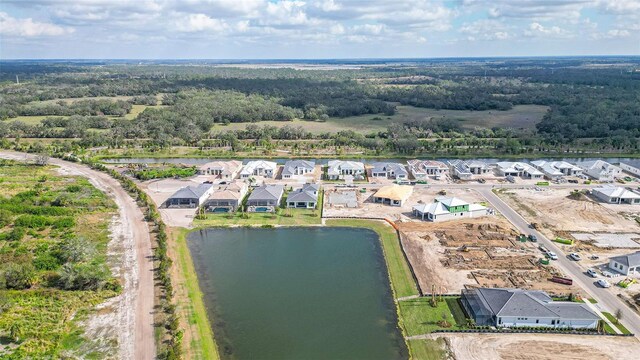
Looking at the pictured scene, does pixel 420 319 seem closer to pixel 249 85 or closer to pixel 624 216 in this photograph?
pixel 624 216

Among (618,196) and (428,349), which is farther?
(618,196)

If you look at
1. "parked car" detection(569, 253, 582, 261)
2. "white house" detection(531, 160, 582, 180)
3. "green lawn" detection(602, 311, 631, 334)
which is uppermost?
"white house" detection(531, 160, 582, 180)

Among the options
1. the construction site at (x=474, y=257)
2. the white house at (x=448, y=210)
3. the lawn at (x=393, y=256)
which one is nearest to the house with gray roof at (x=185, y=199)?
the lawn at (x=393, y=256)

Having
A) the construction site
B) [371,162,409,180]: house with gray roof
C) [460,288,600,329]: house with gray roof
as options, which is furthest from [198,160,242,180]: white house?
[460,288,600,329]: house with gray roof

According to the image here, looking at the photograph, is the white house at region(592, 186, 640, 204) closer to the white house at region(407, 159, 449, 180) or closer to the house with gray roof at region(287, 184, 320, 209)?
the white house at region(407, 159, 449, 180)

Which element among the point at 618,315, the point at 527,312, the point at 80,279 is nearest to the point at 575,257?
the point at 618,315

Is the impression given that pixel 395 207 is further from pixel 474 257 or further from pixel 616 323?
pixel 616 323

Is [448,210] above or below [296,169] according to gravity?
below
